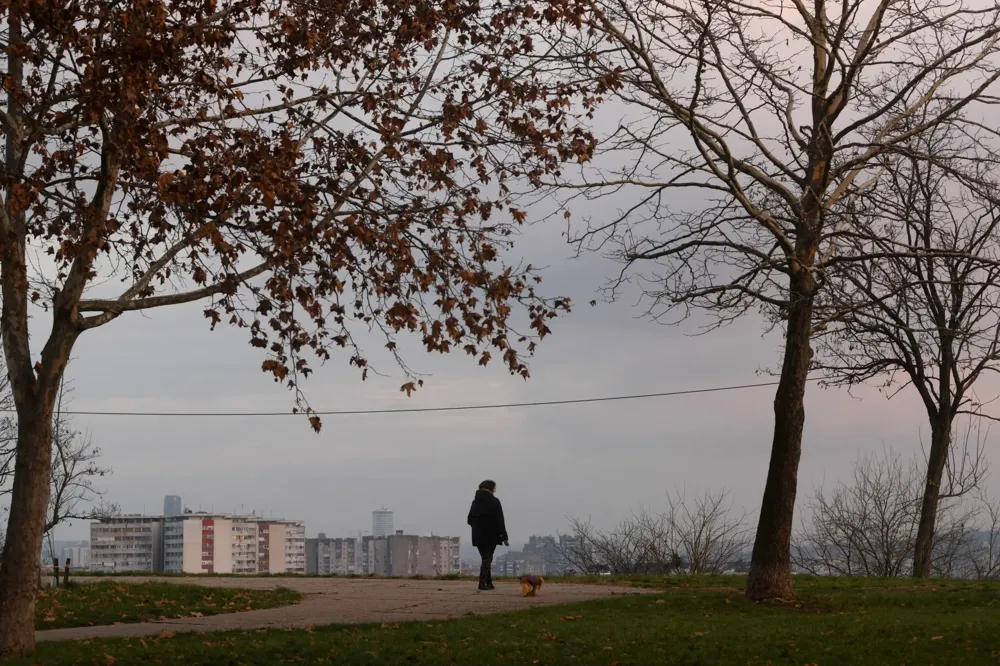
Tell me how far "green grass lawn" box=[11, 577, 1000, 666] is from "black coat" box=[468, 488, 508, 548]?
2.71 meters

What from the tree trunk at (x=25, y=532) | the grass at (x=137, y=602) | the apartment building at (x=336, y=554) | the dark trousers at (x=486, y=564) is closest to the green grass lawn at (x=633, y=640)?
the tree trunk at (x=25, y=532)

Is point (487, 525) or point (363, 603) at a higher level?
point (487, 525)

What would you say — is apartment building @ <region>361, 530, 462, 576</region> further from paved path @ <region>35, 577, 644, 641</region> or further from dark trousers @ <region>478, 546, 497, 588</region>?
dark trousers @ <region>478, 546, 497, 588</region>

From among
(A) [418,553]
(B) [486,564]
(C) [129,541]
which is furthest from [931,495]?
(C) [129,541]

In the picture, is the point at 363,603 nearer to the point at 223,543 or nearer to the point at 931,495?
the point at 931,495

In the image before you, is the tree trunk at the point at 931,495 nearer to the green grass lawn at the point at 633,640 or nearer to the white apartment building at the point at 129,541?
the green grass lawn at the point at 633,640

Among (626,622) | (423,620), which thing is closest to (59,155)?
(423,620)

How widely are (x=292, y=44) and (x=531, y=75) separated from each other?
2966 mm

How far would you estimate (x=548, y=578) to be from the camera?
21.2m

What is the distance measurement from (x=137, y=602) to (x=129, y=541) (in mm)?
79506

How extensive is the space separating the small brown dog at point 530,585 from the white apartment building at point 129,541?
52782mm

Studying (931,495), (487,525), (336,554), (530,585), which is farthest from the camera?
(336,554)

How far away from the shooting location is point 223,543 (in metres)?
88.3

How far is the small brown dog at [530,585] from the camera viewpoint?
16.9m
